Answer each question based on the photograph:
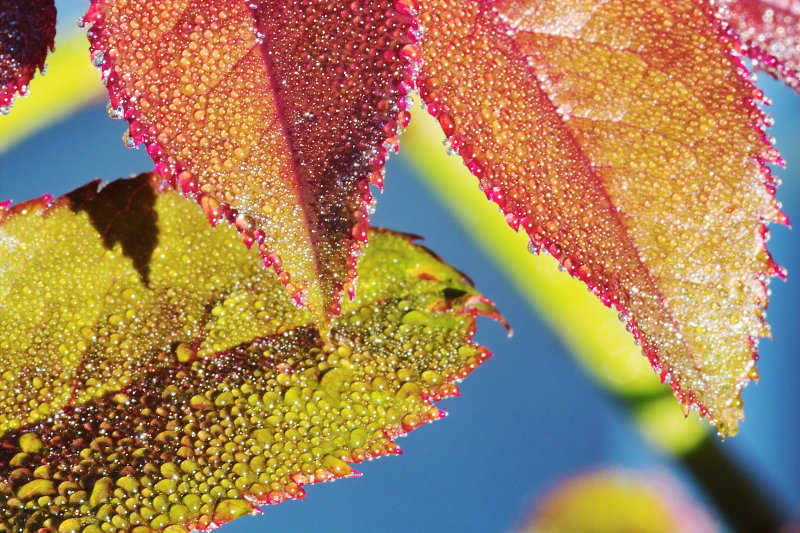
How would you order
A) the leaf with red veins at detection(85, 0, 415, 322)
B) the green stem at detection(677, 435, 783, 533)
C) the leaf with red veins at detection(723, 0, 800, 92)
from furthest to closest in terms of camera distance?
the green stem at detection(677, 435, 783, 533)
the leaf with red veins at detection(723, 0, 800, 92)
the leaf with red veins at detection(85, 0, 415, 322)

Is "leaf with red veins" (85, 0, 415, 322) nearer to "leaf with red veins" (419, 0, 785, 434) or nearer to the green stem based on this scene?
"leaf with red veins" (419, 0, 785, 434)

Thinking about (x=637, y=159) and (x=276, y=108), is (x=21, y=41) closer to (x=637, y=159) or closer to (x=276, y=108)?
(x=276, y=108)

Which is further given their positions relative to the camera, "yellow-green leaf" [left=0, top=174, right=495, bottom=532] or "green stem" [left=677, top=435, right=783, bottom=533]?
"green stem" [left=677, top=435, right=783, bottom=533]

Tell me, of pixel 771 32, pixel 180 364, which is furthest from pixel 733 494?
pixel 180 364

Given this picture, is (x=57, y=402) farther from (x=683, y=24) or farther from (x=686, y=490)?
(x=686, y=490)

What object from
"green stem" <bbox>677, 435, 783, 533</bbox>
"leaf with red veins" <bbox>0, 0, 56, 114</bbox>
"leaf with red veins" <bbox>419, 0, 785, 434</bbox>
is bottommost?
"green stem" <bbox>677, 435, 783, 533</bbox>

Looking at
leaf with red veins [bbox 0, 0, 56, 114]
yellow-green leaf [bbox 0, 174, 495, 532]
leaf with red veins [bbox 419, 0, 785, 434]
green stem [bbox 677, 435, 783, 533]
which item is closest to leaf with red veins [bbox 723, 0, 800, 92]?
leaf with red veins [bbox 419, 0, 785, 434]

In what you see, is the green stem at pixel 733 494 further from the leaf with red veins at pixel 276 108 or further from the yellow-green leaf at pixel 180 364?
the leaf with red veins at pixel 276 108
